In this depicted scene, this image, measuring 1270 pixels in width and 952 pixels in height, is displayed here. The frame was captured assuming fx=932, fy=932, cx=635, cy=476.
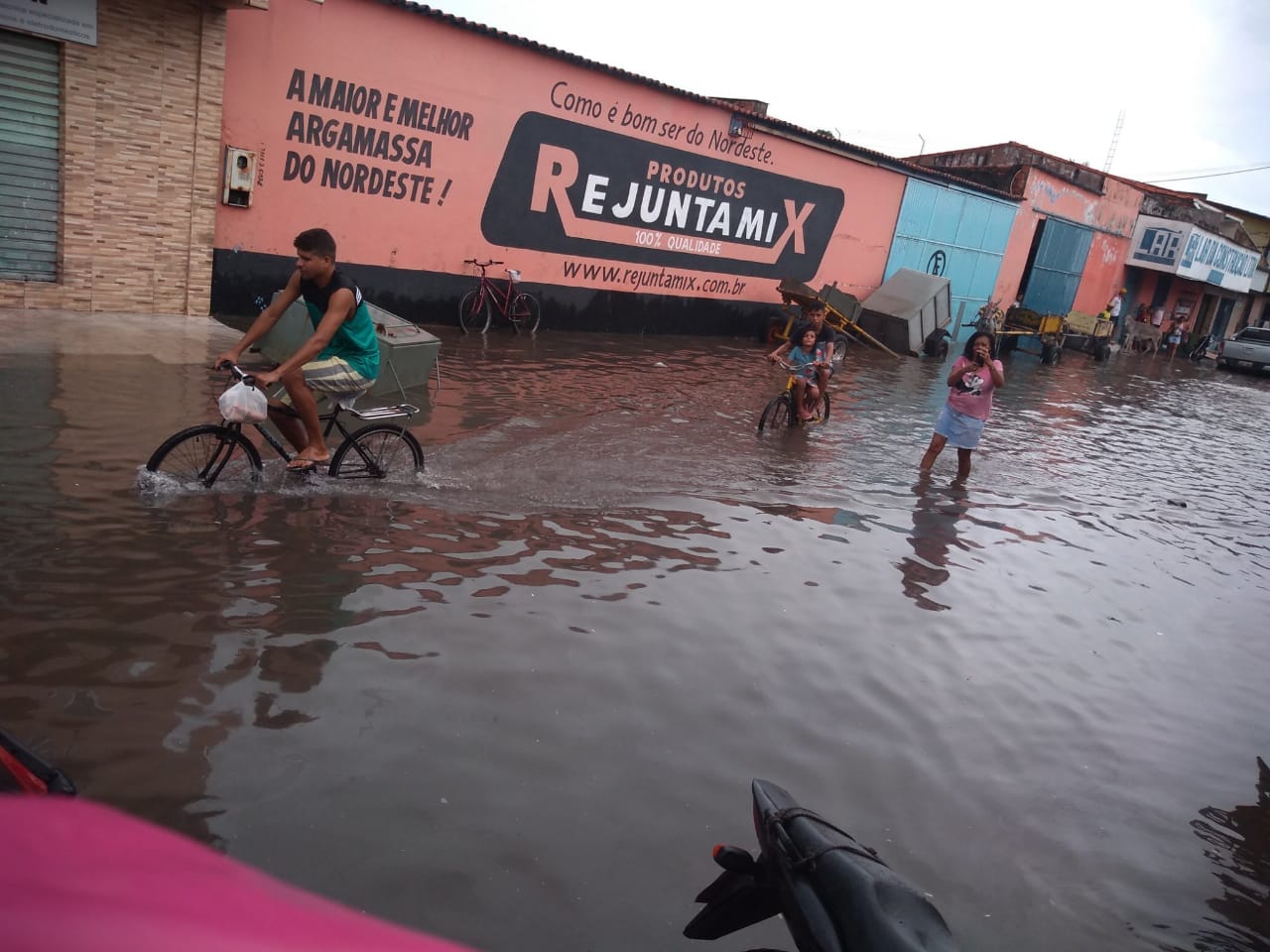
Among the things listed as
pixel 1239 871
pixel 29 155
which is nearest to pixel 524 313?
pixel 29 155

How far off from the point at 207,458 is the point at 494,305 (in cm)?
1029

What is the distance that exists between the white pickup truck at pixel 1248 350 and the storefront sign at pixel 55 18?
34.9 meters

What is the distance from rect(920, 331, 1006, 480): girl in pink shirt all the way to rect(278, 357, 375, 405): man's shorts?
568cm

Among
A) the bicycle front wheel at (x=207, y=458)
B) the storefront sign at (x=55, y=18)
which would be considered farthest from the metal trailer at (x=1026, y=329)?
the bicycle front wheel at (x=207, y=458)

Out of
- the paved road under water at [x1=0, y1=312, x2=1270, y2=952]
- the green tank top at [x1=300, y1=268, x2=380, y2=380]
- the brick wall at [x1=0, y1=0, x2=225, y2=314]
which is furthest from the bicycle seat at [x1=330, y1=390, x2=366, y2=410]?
the brick wall at [x1=0, y1=0, x2=225, y2=314]

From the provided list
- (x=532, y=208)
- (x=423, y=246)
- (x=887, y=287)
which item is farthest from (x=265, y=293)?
(x=887, y=287)

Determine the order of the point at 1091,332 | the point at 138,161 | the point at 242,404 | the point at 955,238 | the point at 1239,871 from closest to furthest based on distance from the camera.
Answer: the point at 1239,871 → the point at 242,404 → the point at 138,161 → the point at 955,238 → the point at 1091,332

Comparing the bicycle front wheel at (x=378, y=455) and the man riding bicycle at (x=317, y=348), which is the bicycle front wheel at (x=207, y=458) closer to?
the man riding bicycle at (x=317, y=348)

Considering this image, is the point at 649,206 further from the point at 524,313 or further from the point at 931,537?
the point at 931,537

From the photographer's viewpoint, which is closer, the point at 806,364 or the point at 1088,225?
the point at 806,364

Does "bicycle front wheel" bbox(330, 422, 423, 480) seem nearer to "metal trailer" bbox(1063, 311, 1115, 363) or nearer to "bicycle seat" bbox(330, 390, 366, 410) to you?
"bicycle seat" bbox(330, 390, 366, 410)

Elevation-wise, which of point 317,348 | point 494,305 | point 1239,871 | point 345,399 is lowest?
point 1239,871

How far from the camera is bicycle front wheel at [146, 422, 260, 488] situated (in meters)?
5.74

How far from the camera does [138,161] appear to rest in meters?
11.1
